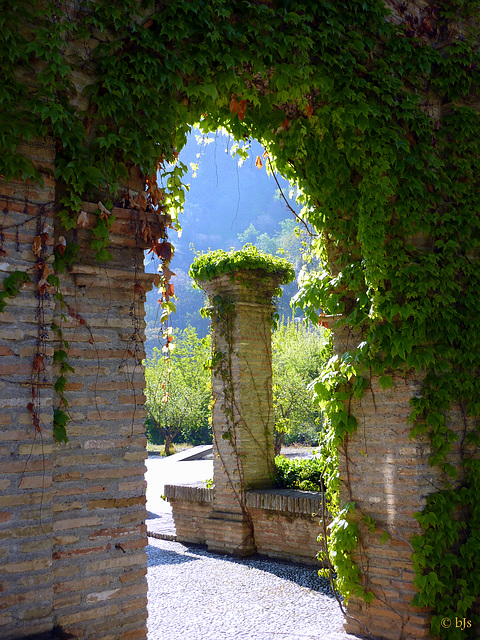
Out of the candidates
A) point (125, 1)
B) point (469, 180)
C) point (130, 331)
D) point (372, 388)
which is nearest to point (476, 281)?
point (469, 180)

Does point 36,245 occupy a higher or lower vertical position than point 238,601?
higher

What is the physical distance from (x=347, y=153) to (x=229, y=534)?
5385mm

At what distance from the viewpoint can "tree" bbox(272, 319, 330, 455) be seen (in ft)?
64.5

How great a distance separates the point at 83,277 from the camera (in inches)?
131

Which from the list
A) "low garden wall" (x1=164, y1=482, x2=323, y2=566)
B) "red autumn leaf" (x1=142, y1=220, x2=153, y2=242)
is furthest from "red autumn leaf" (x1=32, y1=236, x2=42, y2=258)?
"low garden wall" (x1=164, y1=482, x2=323, y2=566)

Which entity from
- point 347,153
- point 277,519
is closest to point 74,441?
point 347,153

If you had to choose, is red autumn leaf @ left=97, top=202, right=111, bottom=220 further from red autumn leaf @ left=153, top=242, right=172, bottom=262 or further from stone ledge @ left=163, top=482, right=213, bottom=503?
stone ledge @ left=163, top=482, right=213, bottom=503

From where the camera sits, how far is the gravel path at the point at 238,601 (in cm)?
508

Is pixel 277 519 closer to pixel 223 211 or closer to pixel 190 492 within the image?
pixel 190 492

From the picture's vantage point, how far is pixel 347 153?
4.81 m

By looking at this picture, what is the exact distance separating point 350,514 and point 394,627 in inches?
36.7

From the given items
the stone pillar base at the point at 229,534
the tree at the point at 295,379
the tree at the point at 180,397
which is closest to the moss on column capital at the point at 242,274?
the stone pillar base at the point at 229,534

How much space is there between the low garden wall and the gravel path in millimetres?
184

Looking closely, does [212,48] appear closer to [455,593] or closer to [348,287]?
[348,287]
